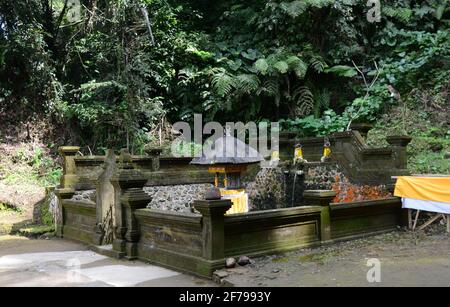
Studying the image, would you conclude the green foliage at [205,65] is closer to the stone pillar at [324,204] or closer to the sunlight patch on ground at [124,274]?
the stone pillar at [324,204]

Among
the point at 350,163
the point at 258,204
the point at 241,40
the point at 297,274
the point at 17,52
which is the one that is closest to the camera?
the point at 297,274

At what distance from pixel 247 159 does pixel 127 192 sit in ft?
9.90

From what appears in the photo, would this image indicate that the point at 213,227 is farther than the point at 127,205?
No

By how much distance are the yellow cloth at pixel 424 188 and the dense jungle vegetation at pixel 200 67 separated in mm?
6108

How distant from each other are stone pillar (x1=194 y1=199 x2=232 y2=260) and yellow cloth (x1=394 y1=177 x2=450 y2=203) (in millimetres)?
4613

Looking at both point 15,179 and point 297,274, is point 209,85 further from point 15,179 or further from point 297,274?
point 297,274

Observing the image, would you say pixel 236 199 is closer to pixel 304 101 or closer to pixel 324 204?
pixel 324 204

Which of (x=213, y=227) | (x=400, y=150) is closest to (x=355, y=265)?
(x=213, y=227)

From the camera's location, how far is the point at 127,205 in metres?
8.93

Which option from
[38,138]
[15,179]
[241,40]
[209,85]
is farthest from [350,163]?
[38,138]

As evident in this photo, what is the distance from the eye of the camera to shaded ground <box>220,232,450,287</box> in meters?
6.25

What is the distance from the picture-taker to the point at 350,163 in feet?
40.4

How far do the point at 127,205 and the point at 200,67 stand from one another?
11.3 meters

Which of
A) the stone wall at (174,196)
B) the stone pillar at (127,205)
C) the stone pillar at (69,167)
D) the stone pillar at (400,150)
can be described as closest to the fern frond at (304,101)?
the stone wall at (174,196)
